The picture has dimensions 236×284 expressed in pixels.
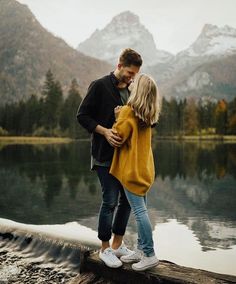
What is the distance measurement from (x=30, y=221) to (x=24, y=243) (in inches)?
143

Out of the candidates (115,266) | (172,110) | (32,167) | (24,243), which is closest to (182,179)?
(32,167)

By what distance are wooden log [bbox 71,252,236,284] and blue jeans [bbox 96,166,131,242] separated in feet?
1.34

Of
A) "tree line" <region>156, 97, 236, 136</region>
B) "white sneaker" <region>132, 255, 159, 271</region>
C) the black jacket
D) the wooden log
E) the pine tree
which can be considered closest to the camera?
the wooden log

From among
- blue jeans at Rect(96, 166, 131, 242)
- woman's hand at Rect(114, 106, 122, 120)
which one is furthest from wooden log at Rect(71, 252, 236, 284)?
woman's hand at Rect(114, 106, 122, 120)

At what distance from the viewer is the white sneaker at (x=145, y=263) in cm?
512

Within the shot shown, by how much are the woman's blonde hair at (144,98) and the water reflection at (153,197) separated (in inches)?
229

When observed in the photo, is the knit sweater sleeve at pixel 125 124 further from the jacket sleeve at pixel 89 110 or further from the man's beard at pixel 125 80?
the man's beard at pixel 125 80

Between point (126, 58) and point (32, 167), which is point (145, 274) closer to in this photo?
point (126, 58)

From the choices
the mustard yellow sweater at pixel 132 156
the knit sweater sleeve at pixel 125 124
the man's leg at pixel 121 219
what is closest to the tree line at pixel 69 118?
the man's leg at pixel 121 219

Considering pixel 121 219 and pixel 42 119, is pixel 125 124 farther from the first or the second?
pixel 42 119

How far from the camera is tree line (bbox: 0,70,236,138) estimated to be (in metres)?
90.7

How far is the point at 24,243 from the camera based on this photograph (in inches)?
346

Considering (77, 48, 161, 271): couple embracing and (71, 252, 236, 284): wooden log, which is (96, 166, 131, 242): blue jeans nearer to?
(77, 48, 161, 271): couple embracing

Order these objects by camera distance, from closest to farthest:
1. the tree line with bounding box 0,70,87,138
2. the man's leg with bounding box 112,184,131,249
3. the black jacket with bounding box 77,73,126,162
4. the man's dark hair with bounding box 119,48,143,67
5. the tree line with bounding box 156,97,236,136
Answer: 1. the man's dark hair with bounding box 119,48,143,67
2. the black jacket with bounding box 77,73,126,162
3. the man's leg with bounding box 112,184,131,249
4. the tree line with bounding box 0,70,87,138
5. the tree line with bounding box 156,97,236,136
